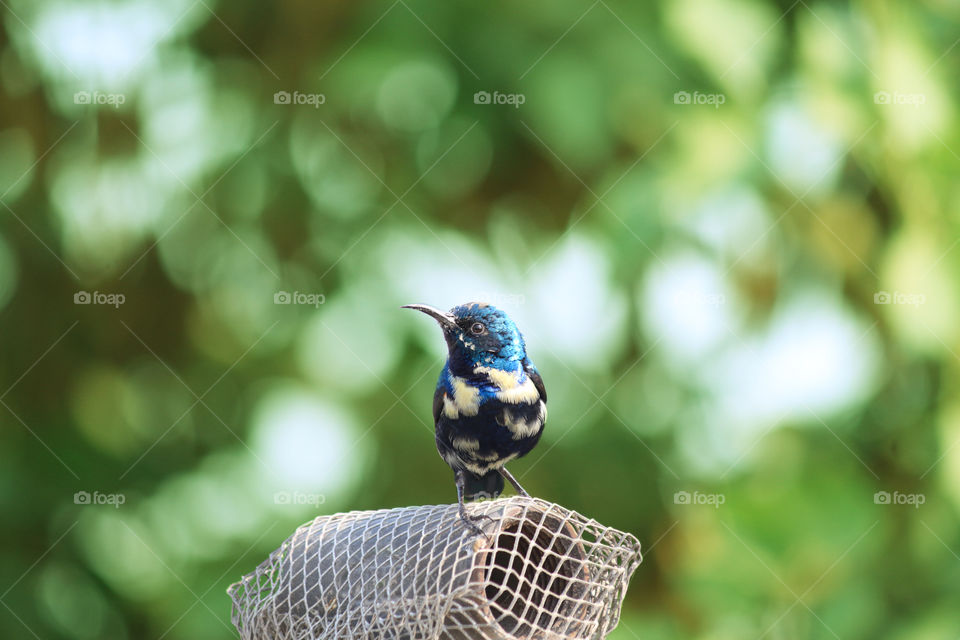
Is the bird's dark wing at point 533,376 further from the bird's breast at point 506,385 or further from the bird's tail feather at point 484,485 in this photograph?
the bird's tail feather at point 484,485

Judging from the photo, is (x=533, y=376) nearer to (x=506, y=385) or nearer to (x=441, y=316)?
(x=506, y=385)

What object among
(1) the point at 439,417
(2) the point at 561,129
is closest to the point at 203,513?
(2) the point at 561,129

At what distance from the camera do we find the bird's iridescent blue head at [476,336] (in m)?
1.79

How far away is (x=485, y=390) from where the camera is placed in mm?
1788
